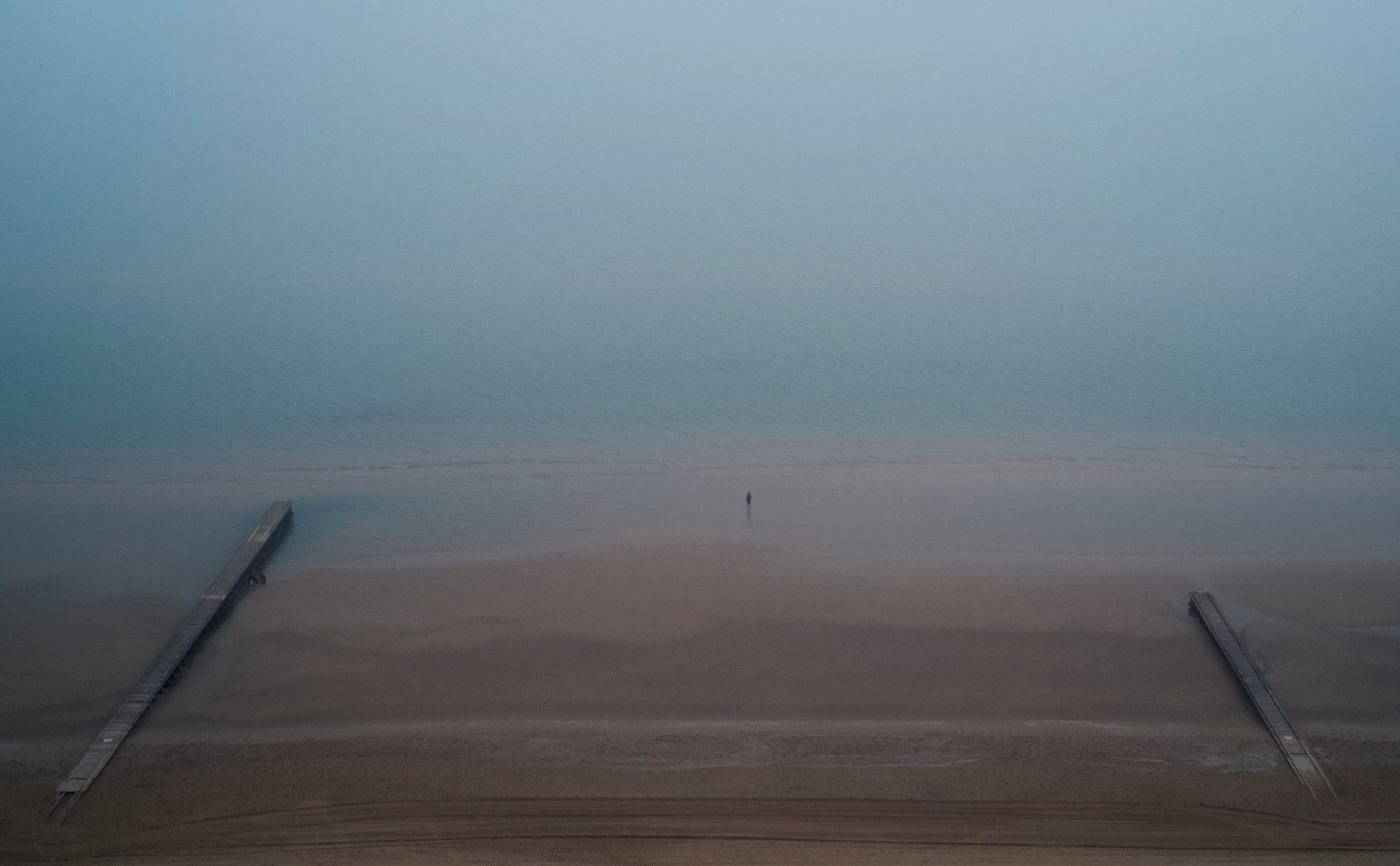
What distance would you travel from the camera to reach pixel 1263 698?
7.96 metres

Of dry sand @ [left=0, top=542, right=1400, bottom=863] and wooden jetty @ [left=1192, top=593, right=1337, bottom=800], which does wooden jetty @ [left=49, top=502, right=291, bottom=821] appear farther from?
wooden jetty @ [left=1192, top=593, right=1337, bottom=800]

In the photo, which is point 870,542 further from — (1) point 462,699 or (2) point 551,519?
(1) point 462,699

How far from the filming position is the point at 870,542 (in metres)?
11.2

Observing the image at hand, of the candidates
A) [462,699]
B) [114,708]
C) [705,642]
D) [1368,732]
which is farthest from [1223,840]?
[114,708]

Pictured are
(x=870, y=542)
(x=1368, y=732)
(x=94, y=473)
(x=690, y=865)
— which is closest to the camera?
(x=690, y=865)

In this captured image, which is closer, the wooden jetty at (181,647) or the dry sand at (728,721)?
Result: the dry sand at (728,721)

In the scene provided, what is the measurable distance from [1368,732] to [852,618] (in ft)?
14.8

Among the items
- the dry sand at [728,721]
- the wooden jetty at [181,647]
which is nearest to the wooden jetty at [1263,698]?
the dry sand at [728,721]

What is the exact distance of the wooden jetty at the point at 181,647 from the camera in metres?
7.02

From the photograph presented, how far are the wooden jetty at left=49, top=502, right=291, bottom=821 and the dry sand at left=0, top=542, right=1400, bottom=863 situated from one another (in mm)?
157

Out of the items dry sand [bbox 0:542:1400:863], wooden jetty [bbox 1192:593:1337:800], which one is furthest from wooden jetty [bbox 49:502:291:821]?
wooden jetty [bbox 1192:593:1337:800]

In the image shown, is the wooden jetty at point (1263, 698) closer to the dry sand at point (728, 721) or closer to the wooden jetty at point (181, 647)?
the dry sand at point (728, 721)

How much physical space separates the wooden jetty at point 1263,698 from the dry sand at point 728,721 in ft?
0.43

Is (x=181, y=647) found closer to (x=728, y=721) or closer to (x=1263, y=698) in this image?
Result: (x=728, y=721)
